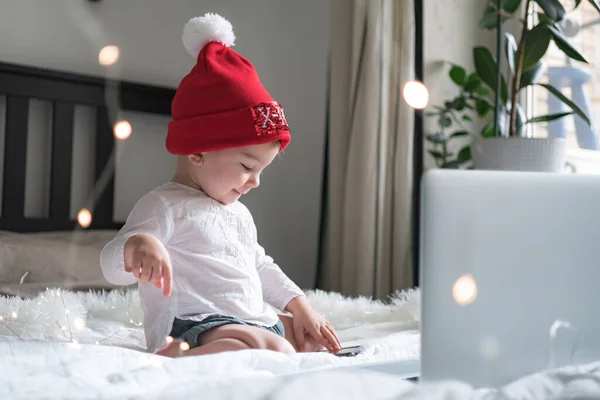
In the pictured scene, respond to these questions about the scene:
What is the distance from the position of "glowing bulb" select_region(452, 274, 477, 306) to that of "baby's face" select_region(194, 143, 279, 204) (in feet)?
0.92

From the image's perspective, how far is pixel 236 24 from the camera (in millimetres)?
749

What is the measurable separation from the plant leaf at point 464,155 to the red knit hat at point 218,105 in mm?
469

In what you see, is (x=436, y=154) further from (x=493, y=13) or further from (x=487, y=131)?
(x=493, y=13)

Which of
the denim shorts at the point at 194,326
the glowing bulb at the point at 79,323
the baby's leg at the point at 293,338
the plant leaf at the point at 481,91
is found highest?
the plant leaf at the point at 481,91

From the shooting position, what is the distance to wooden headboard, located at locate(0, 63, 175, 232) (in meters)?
0.69

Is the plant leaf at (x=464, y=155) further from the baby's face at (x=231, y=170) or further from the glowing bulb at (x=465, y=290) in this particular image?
the glowing bulb at (x=465, y=290)

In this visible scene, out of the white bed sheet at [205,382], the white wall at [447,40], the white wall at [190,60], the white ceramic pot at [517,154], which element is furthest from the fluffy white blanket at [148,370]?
the white wall at [447,40]

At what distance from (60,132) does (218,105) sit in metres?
0.20

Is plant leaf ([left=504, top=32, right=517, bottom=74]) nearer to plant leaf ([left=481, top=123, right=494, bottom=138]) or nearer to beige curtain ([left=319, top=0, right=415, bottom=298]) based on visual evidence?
plant leaf ([left=481, top=123, right=494, bottom=138])

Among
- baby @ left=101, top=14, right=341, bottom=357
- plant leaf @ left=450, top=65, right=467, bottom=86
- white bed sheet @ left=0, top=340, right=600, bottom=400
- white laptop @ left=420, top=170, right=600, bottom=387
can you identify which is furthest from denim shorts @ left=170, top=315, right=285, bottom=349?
plant leaf @ left=450, top=65, right=467, bottom=86

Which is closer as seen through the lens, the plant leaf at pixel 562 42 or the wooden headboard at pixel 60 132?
the wooden headboard at pixel 60 132

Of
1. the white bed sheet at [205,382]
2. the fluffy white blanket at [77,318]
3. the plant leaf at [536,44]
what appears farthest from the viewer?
the plant leaf at [536,44]

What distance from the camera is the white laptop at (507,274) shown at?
46 centimetres

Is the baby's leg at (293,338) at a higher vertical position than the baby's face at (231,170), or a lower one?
lower
